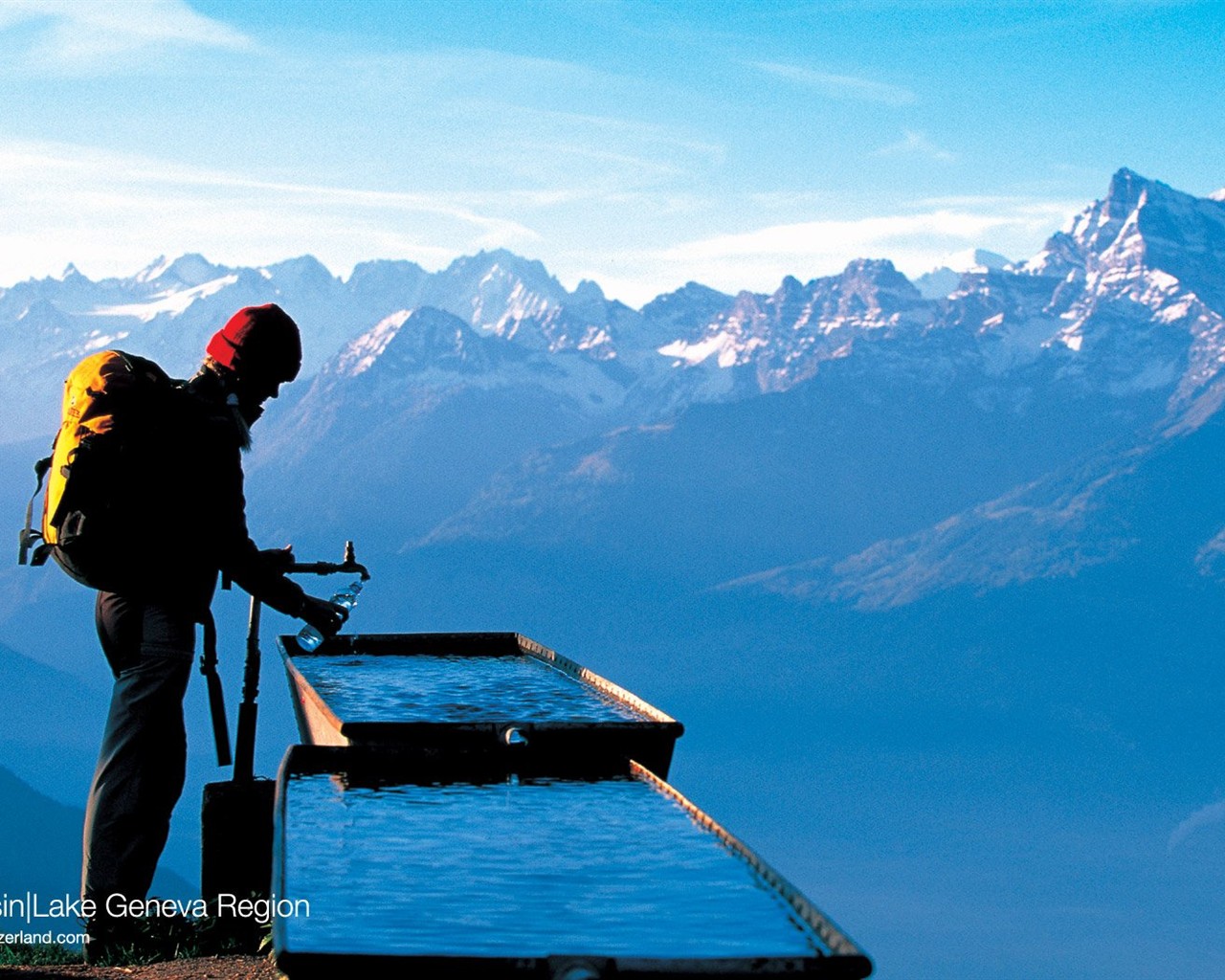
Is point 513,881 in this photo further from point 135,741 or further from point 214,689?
point 214,689

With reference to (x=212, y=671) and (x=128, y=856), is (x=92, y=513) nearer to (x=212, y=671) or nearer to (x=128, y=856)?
(x=212, y=671)

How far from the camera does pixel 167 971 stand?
8602 mm

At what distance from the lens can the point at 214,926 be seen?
31.6 feet

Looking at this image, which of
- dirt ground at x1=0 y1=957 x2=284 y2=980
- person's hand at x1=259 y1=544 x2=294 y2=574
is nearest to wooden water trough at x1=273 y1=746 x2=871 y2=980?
person's hand at x1=259 y1=544 x2=294 y2=574

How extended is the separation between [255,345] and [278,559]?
122 cm

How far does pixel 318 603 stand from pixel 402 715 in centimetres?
168

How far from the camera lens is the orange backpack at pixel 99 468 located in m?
8.16

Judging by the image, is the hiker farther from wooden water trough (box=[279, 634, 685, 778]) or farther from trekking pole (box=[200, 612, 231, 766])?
wooden water trough (box=[279, 634, 685, 778])

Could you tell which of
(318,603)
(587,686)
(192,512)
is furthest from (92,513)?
(587,686)

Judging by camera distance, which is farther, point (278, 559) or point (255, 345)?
point (278, 559)

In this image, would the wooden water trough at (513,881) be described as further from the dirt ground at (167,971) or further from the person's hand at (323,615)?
the dirt ground at (167,971)

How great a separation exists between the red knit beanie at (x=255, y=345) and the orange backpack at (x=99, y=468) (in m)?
0.62

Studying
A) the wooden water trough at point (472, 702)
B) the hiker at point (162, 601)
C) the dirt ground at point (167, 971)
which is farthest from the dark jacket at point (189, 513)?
the dirt ground at point (167, 971)

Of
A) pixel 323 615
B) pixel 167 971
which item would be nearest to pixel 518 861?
pixel 323 615
